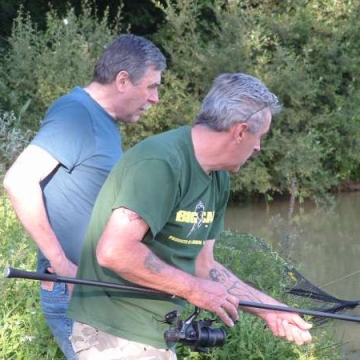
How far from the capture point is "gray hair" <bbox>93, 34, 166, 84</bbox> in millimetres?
3359

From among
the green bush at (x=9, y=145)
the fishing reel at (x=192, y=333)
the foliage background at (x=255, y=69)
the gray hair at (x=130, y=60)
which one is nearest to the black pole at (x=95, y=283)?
the fishing reel at (x=192, y=333)

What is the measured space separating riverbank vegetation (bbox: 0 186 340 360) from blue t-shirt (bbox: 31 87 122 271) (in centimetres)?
113

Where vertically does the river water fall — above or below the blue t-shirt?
below

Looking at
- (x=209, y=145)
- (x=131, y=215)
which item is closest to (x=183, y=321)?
(x=131, y=215)

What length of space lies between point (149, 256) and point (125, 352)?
37cm

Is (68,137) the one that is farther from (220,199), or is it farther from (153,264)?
(153,264)

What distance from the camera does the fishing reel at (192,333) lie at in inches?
105

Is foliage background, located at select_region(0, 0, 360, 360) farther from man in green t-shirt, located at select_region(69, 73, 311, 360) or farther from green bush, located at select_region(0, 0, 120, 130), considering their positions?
man in green t-shirt, located at select_region(69, 73, 311, 360)

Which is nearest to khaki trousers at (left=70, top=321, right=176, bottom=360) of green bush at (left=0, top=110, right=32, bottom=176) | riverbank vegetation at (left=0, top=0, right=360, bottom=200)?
green bush at (left=0, top=110, right=32, bottom=176)

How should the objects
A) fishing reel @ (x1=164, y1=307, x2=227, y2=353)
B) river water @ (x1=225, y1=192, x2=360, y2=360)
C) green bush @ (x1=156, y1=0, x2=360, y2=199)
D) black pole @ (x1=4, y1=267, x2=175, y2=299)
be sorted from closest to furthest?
black pole @ (x1=4, y1=267, x2=175, y2=299)
fishing reel @ (x1=164, y1=307, x2=227, y2=353)
river water @ (x1=225, y1=192, x2=360, y2=360)
green bush @ (x1=156, y1=0, x2=360, y2=199)

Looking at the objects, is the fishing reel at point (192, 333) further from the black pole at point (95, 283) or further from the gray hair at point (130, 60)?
the gray hair at point (130, 60)

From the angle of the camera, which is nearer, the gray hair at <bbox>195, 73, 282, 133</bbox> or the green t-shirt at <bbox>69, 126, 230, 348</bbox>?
the green t-shirt at <bbox>69, 126, 230, 348</bbox>

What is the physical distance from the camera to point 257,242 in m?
6.79

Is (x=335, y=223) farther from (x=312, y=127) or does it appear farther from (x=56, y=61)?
(x=56, y=61)
